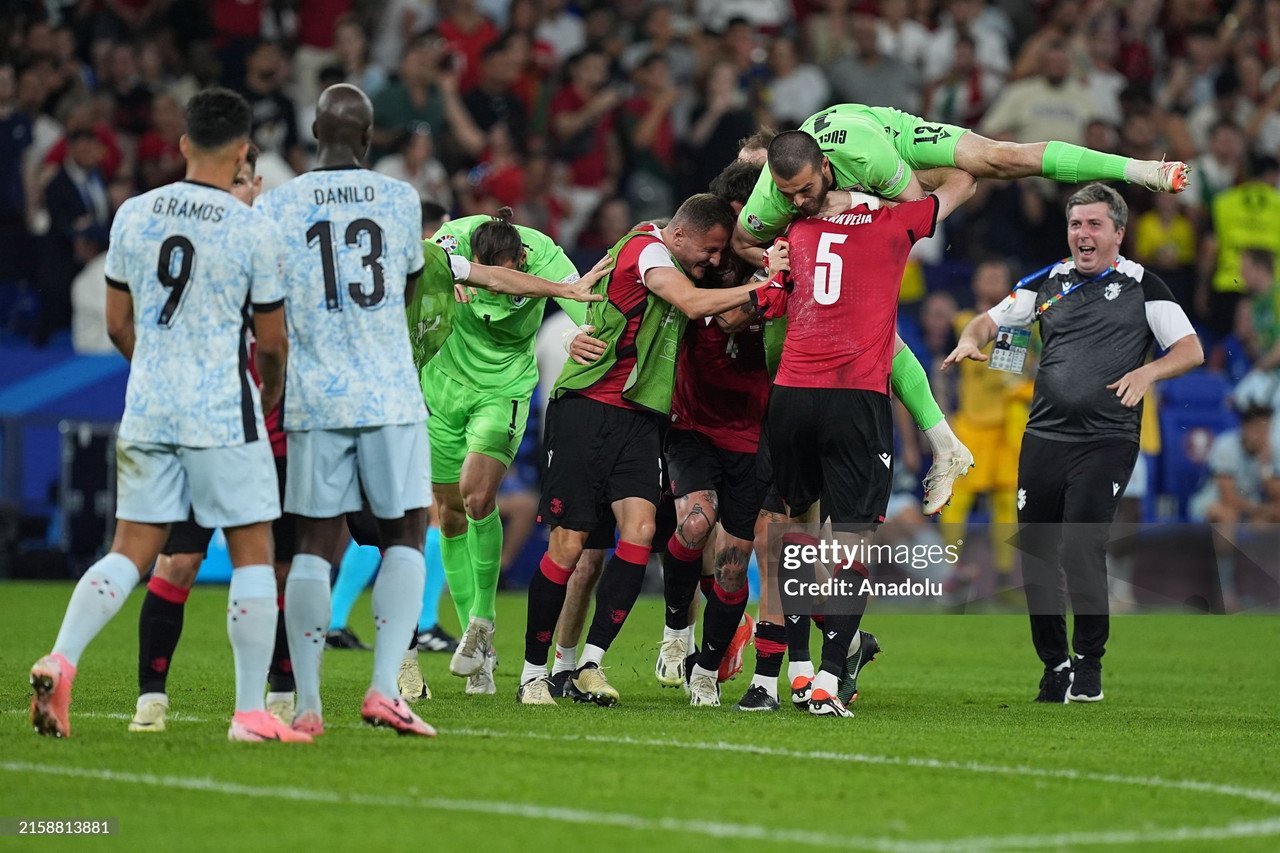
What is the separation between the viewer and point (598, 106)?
18.3m

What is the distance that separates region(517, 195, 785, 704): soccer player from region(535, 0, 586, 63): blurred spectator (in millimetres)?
11215

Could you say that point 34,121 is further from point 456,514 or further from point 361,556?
point 456,514

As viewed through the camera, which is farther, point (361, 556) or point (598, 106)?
point (598, 106)

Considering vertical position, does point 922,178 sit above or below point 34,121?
below

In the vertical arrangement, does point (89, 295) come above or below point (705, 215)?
above

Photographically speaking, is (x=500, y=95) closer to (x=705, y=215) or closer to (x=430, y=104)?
(x=430, y=104)

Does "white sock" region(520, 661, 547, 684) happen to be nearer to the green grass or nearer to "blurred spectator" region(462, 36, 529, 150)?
the green grass

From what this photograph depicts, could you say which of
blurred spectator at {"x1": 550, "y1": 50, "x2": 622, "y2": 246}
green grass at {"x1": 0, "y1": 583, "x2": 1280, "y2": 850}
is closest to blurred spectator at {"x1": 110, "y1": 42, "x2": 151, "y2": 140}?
blurred spectator at {"x1": 550, "y1": 50, "x2": 622, "y2": 246}

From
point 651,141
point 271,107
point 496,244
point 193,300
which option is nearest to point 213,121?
point 193,300

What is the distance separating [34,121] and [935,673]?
33.8ft

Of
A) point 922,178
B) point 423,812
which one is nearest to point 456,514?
point 922,178

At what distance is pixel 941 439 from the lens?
898 cm

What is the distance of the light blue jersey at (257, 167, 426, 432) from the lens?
6.64 m

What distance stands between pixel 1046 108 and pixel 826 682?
1182cm
